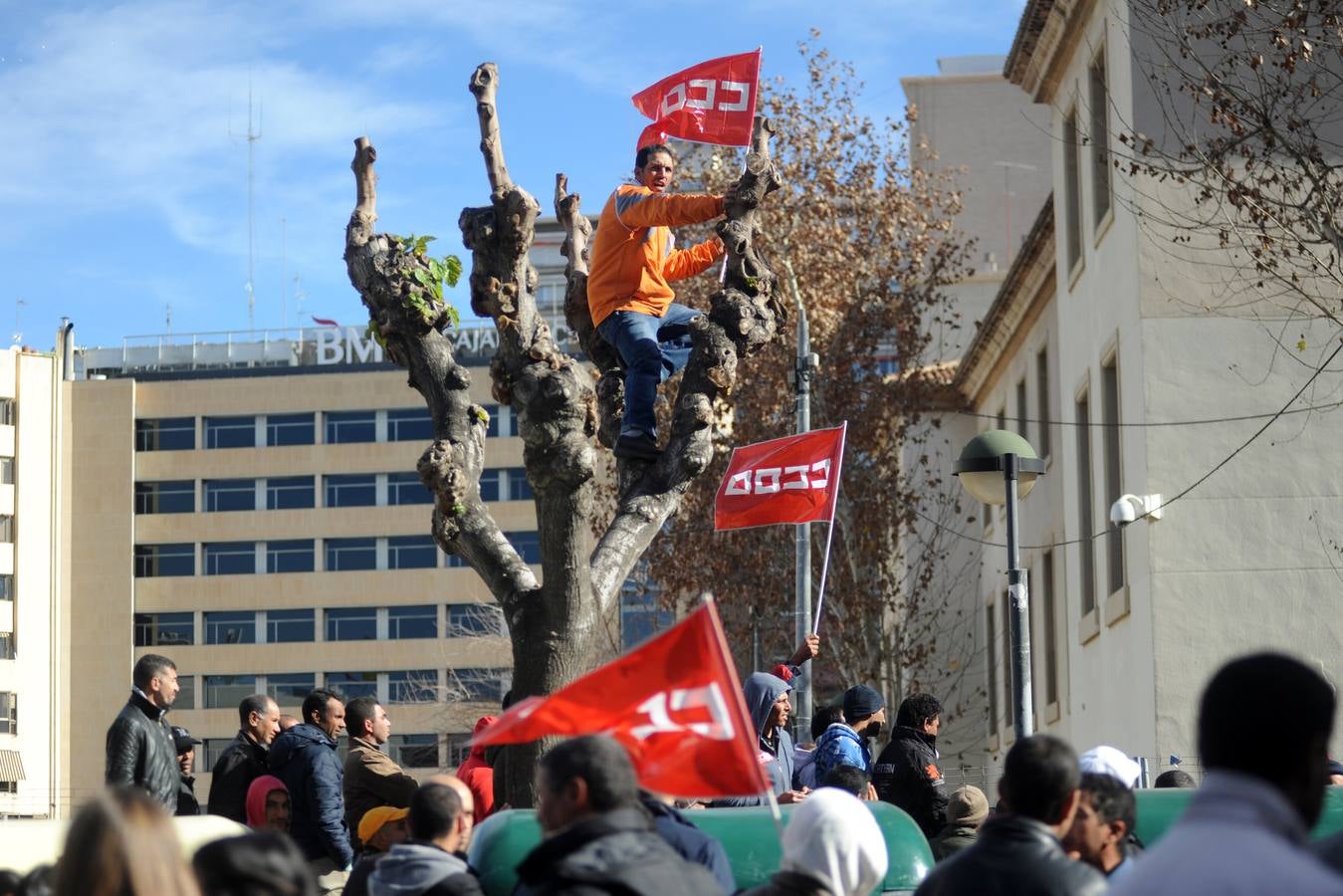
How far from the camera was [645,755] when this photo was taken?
6566 millimetres

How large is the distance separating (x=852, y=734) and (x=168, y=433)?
8752 cm

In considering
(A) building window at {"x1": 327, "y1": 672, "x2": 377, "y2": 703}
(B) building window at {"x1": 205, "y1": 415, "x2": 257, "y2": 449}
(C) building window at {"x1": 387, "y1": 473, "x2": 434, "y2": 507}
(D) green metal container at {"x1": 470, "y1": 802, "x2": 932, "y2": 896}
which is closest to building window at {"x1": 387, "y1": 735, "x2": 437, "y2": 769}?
(A) building window at {"x1": 327, "y1": 672, "x2": 377, "y2": 703}

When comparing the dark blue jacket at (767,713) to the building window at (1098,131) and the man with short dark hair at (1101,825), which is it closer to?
the man with short dark hair at (1101,825)

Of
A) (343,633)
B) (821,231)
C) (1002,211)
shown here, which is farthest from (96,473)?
(821,231)

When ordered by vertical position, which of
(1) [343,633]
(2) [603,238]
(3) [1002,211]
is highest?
(3) [1002,211]

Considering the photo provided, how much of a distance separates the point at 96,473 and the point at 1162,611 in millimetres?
76438

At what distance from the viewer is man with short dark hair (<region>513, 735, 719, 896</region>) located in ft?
18.7

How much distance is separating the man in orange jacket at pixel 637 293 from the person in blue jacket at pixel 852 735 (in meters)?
1.95

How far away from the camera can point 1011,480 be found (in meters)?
15.0

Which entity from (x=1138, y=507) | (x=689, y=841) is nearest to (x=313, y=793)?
(x=689, y=841)

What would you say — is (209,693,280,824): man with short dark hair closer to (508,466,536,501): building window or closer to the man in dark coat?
the man in dark coat

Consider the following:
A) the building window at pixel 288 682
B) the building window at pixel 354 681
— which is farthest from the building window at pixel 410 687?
the building window at pixel 288 682

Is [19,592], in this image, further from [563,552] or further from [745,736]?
[745,736]

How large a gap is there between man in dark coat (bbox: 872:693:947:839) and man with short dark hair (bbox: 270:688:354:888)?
272cm
